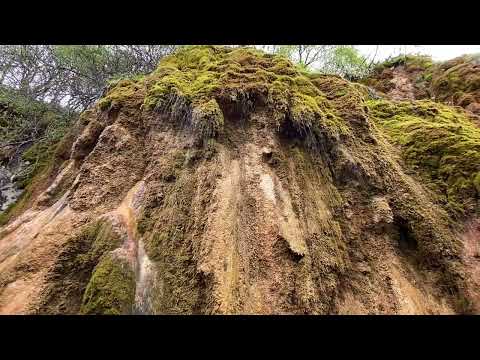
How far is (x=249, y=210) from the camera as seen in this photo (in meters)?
5.75

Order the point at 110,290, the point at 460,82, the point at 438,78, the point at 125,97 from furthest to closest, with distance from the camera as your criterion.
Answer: the point at 438,78, the point at 460,82, the point at 125,97, the point at 110,290

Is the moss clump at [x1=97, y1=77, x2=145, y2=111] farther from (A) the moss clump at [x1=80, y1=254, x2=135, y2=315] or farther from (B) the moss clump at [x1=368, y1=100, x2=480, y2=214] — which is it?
(B) the moss clump at [x1=368, y1=100, x2=480, y2=214]

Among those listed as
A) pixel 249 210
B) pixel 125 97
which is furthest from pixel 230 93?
pixel 125 97

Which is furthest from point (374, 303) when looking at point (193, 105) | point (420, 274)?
point (193, 105)

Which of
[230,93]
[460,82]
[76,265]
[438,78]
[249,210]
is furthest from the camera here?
[438,78]

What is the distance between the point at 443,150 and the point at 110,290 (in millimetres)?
6597

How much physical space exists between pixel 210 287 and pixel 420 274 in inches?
136

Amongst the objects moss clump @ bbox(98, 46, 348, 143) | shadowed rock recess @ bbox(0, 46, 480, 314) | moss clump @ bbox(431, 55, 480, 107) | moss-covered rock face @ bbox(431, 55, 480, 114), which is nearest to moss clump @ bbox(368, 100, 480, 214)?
shadowed rock recess @ bbox(0, 46, 480, 314)

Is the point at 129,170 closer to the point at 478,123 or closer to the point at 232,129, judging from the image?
the point at 232,129

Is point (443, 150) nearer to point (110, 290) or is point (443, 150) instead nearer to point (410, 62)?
point (110, 290)

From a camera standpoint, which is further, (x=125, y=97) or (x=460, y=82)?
(x=460, y=82)

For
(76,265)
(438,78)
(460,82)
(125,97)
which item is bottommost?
(76,265)

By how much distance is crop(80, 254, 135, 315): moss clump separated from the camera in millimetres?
4902

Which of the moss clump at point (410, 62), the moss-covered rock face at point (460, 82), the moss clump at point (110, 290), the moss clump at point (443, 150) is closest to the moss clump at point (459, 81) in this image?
the moss-covered rock face at point (460, 82)
